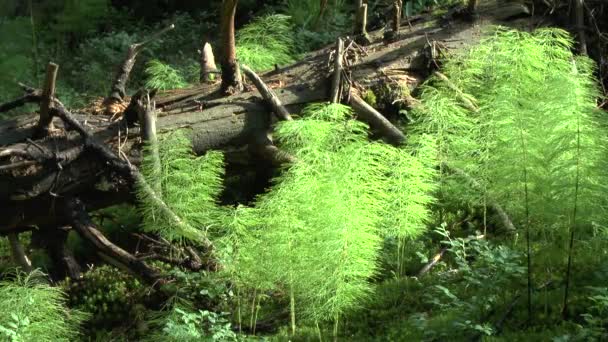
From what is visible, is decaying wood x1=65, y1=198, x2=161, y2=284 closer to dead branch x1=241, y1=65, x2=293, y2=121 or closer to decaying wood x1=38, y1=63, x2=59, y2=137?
decaying wood x1=38, y1=63, x2=59, y2=137

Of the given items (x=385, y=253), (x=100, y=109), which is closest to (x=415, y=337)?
(x=385, y=253)

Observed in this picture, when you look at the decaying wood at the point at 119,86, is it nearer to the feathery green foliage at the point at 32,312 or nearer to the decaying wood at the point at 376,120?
the decaying wood at the point at 376,120

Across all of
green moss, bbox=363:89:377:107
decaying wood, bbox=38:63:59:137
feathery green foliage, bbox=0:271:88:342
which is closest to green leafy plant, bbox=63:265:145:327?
feathery green foliage, bbox=0:271:88:342

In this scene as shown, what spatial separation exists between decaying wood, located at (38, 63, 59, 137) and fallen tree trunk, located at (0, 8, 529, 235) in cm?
8

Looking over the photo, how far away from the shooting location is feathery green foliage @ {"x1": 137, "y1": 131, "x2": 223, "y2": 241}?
16.6 feet

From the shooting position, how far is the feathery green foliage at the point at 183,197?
5.05m

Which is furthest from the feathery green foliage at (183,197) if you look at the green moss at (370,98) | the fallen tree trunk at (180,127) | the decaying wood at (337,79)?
the green moss at (370,98)

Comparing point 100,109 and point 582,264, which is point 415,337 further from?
point 100,109

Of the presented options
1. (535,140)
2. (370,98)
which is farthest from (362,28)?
(535,140)

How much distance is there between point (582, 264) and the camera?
15.6 feet

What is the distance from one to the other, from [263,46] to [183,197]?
2966 millimetres

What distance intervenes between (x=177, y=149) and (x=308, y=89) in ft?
4.53

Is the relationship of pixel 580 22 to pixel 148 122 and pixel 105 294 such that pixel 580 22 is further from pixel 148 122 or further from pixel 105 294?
pixel 105 294

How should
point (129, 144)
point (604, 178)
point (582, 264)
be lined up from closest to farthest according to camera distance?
1. point (604, 178)
2. point (582, 264)
3. point (129, 144)
